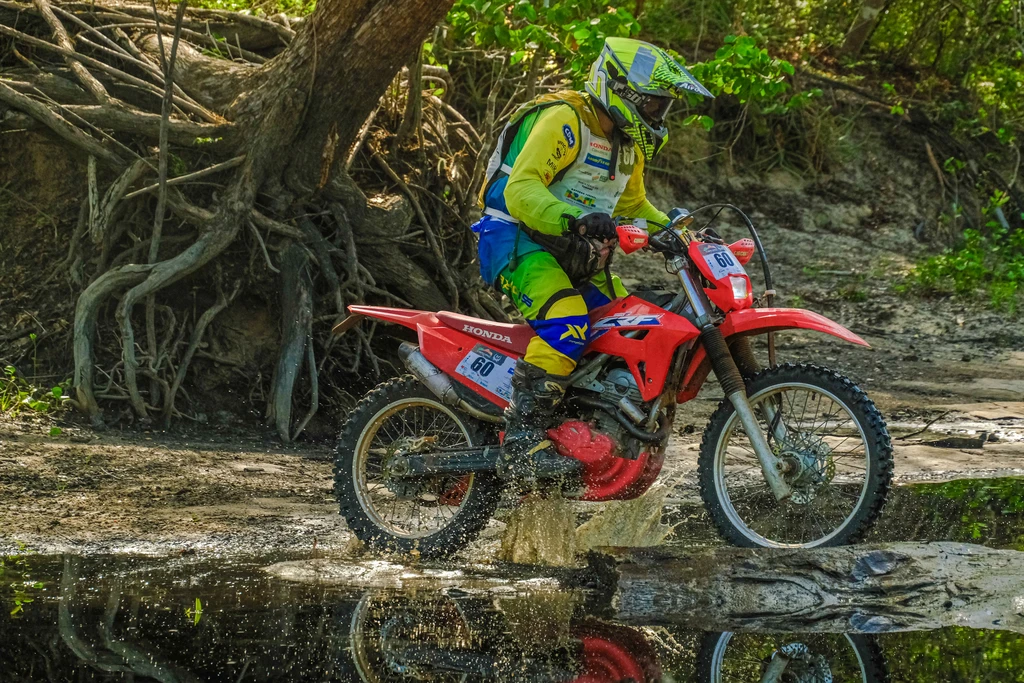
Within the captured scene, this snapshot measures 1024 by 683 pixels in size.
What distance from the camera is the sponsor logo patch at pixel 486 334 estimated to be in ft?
19.2

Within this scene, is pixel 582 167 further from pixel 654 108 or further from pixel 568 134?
pixel 654 108

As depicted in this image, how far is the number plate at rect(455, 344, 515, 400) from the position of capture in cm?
580

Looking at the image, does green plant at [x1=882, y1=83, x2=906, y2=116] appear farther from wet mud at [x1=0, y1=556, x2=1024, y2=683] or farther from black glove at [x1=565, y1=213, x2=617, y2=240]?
wet mud at [x1=0, y1=556, x2=1024, y2=683]

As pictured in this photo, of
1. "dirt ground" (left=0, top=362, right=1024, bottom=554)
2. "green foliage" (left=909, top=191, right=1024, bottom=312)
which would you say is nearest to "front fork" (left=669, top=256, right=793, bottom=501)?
"dirt ground" (left=0, top=362, right=1024, bottom=554)

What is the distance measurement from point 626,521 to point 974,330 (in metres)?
7.02

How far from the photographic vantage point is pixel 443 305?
9.36 metres

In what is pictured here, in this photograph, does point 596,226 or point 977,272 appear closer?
point 596,226

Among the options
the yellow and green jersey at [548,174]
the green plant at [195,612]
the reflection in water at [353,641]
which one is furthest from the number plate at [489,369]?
the green plant at [195,612]

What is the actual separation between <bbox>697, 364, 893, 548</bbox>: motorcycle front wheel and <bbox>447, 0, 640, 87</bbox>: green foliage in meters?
3.74

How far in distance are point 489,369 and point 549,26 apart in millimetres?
4400

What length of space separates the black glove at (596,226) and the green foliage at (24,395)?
441 cm

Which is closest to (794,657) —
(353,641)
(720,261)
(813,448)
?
(813,448)

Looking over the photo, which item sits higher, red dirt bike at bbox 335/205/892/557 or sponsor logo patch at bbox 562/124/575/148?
sponsor logo patch at bbox 562/124/575/148

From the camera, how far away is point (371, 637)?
4316 millimetres
